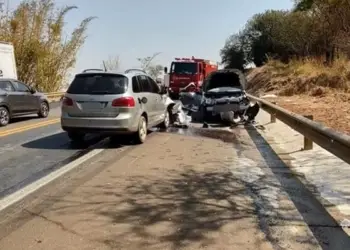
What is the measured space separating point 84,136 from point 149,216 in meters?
7.27

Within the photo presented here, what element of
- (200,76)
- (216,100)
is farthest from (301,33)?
Answer: (216,100)

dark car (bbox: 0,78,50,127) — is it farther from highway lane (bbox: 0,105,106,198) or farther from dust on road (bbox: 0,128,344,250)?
dust on road (bbox: 0,128,344,250)

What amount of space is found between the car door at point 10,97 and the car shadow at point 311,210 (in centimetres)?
1060

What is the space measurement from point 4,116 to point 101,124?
691 cm

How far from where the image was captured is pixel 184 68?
35.8 m

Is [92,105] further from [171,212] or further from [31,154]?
[171,212]

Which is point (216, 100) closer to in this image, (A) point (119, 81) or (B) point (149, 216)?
(A) point (119, 81)

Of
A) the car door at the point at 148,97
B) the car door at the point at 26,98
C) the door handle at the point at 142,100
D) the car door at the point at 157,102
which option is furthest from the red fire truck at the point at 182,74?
the door handle at the point at 142,100

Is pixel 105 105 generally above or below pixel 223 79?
below

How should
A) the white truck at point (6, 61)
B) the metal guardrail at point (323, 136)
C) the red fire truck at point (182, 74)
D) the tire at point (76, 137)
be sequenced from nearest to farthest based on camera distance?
the metal guardrail at point (323, 136) < the tire at point (76, 137) < the white truck at point (6, 61) < the red fire truck at point (182, 74)

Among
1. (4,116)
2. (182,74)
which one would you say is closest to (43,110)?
(4,116)

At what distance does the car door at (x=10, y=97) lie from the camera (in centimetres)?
1644

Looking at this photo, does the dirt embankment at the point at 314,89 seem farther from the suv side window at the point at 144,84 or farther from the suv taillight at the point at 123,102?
→ the suv taillight at the point at 123,102

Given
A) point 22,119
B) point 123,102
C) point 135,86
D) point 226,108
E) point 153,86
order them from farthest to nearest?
point 22,119 < point 226,108 < point 153,86 < point 135,86 < point 123,102
